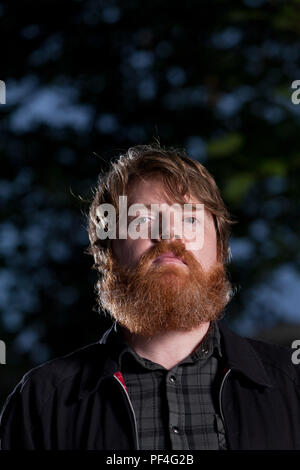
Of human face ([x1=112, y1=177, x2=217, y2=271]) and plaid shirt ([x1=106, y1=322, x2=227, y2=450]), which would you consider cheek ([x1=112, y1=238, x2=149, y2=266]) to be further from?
plaid shirt ([x1=106, y1=322, x2=227, y2=450])

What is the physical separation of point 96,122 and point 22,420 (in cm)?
323

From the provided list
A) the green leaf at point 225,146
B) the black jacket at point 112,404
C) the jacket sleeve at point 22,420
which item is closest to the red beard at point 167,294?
the black jacket at point 112,404

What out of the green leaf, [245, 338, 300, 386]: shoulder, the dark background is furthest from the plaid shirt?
the dark background

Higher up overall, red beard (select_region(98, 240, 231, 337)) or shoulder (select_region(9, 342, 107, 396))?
red beard (select_region(98, 240, 231, 337))

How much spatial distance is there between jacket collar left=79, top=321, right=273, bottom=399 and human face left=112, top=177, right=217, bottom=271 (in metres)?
0.18

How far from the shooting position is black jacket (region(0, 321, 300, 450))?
1.41 m

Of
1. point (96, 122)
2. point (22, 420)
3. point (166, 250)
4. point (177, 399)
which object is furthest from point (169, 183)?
point (96, 122)

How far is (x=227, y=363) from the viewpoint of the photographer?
150 cm

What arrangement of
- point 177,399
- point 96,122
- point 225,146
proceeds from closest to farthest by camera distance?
point 177,399
point 225,146
point 96,122

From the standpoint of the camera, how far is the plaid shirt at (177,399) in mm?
1398

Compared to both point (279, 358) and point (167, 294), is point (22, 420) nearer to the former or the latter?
point (167, 294)

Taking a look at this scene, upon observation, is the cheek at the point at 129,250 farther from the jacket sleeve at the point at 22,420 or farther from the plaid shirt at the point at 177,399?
the jacket sleeve at the point at 22,420

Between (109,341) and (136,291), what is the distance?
15 cm

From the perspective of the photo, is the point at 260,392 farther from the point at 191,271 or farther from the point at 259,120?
the point at 259,120
